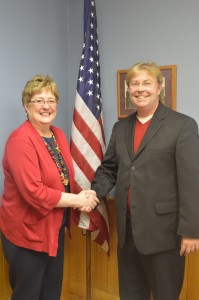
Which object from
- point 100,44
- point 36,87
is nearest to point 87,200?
point 36,87

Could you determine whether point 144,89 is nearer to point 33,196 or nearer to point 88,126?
point 88,126

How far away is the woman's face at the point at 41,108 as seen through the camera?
1.57 m

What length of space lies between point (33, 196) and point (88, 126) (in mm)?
711

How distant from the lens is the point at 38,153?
152 cm

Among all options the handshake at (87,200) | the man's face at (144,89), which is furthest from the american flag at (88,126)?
the man's face at (144,89)

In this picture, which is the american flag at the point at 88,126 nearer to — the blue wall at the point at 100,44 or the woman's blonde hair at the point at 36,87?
the blue wall at the point at 100,44

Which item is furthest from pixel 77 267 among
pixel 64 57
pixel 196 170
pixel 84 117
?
pixel 64 57

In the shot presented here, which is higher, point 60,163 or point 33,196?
point 60,163

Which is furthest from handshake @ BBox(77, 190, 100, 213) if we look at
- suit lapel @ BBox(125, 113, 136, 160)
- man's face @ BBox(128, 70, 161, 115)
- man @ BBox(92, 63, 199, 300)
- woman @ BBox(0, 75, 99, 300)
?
man's face @ BBox(128, 70, 161, 115)

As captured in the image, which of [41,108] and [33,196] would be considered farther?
[41,108]

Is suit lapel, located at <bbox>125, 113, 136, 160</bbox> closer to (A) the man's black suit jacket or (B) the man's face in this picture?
(A) the man's black suit jacket

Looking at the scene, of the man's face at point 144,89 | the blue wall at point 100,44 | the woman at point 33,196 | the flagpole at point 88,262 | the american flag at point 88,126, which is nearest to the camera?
the woman at point 33,196

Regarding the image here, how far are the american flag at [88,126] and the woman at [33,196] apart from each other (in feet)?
1.19

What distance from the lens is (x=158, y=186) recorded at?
60.9 inches
